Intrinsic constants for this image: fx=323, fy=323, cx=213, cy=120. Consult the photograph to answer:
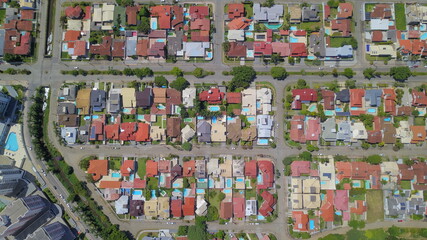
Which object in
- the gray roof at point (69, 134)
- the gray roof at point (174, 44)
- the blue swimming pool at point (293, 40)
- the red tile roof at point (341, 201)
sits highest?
the blue swimming pool at point (293, 40)

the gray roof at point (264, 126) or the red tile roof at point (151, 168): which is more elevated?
the gray roof at point (264, 126)

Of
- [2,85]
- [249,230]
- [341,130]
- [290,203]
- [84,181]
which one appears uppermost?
[2,85]

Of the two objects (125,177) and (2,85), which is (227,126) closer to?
(125,177)

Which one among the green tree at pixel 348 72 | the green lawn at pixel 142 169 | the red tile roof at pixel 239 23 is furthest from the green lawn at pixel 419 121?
the green lawn at pixel 142 169

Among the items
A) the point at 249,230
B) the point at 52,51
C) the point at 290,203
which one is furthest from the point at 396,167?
the point at 52,51

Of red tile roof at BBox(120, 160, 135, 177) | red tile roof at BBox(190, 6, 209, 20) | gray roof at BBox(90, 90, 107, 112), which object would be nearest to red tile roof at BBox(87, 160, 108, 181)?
red tile roof at BBox(120, 160, 135, 177)

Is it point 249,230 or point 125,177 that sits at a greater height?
point 125,177

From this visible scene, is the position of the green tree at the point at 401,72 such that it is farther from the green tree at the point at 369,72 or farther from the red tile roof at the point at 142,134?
the red tile roof at the point at 142,134
